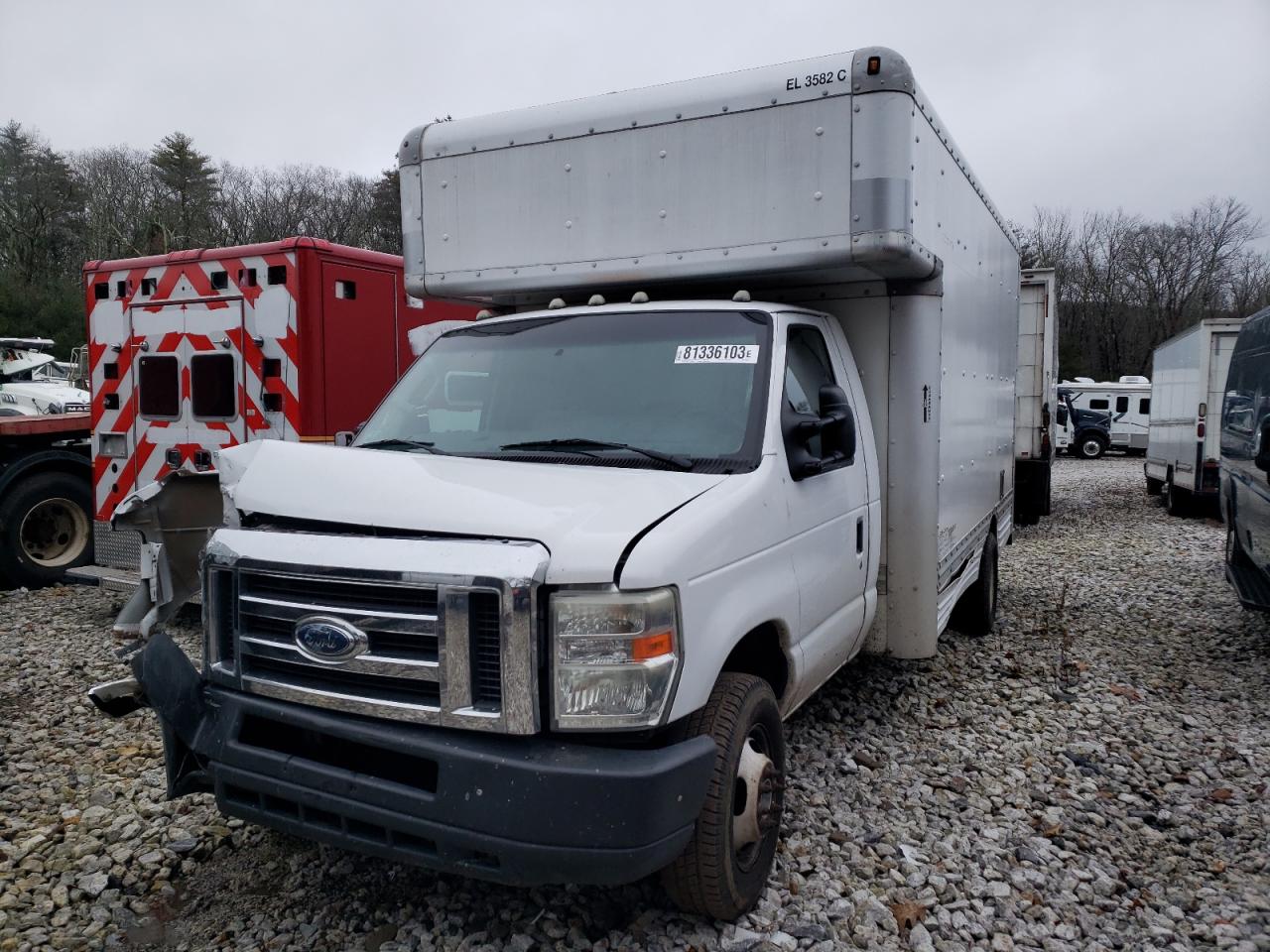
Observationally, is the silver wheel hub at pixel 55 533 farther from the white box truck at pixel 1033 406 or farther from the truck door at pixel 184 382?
the white box truck at pixel 1033 406

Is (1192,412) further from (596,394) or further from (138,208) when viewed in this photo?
(138,208)

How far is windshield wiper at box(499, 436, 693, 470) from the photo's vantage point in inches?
139

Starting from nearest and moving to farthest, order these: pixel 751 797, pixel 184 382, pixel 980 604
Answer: pixel 751 797 → pixel 980 604 → pixel 184 382

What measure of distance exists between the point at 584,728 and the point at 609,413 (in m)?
1.47

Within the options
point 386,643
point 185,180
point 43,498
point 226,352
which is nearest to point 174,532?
point 226,352

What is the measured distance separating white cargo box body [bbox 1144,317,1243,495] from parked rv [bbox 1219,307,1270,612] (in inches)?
209

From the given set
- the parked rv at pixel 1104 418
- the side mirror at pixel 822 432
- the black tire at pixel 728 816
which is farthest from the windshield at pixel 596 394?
the parked rv at pixel 1104 418

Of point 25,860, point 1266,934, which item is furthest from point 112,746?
point 1266,934

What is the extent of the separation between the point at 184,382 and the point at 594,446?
16.8ft

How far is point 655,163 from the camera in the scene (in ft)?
15.0

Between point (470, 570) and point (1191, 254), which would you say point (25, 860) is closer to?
point (470, 570)

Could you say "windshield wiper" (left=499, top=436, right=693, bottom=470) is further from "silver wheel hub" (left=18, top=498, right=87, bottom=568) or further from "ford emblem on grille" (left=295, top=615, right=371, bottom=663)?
"silver wheel hub" (left=18, top=498, right=87, bottom=568)

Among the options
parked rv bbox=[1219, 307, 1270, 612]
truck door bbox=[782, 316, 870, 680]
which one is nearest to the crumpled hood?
truck door bbox=[782, 316, 870, 680]

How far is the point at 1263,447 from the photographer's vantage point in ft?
20.6
